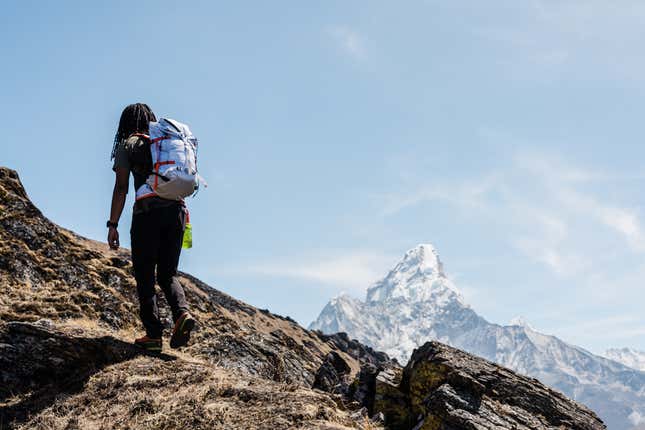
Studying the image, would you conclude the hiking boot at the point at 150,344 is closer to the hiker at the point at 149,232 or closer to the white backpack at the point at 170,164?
the hiker at the point at 149,232

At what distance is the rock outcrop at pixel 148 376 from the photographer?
23.8 feet

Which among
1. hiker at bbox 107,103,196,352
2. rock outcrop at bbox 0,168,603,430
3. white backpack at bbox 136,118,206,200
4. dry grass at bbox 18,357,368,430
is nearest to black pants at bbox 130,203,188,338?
hiker at bbox 107,103,196,352

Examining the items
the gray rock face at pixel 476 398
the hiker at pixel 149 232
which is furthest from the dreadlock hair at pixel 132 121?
the gray rock face at pixel 476 398

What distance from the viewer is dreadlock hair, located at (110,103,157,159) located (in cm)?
978

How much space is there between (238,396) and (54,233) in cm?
922

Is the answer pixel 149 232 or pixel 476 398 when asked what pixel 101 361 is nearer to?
pixel 149 232

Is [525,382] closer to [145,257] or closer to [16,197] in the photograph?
[145,257]

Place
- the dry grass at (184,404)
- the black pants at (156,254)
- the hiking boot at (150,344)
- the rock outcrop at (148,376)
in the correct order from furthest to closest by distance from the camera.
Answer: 1. the hiking boot at (150,344)
2. the black pants at (156,254)
3. the rock outcrop at (148,376)
4. the dry grass at (184,404)

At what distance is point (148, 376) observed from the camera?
8.43 meters

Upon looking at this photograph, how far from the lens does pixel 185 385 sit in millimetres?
7957

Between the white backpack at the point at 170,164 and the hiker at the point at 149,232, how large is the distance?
1.5 inches

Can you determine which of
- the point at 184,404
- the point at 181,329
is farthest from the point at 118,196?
the point at 184,404

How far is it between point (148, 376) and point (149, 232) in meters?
2.37

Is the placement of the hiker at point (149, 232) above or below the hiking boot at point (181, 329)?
above
